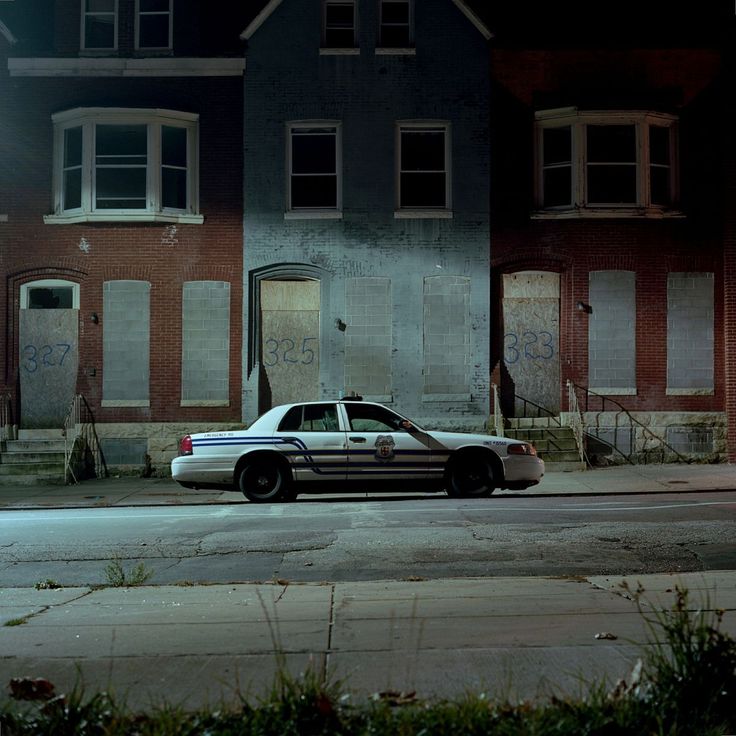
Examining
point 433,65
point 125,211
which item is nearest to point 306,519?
point 125,211

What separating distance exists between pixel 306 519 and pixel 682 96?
1429cm

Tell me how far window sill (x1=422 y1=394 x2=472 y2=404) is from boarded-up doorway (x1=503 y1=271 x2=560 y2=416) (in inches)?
45.5

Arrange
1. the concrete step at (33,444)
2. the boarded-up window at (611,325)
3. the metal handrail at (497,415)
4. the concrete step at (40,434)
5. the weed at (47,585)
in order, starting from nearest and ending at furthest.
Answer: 1. the weed at (47,585)
2. the metal handrail at (497,415)
3. the concrete step at (33,444)
4. the boarded-up window at (611,325)
5. the concrete step at (40,434)

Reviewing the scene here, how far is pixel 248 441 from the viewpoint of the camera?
582 inches

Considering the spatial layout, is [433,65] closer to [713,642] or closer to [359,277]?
[359,277]

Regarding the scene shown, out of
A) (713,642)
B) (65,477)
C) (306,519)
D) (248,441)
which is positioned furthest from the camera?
(65,477)

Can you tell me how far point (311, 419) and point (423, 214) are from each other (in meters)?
8.13

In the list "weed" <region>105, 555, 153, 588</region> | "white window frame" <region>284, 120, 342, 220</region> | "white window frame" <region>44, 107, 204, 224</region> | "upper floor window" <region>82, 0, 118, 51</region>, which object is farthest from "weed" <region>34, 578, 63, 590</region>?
"upper floor window" <region>82, 0, 118, 51</region>

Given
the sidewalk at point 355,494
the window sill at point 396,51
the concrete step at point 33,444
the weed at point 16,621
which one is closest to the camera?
the weed at point 16,621

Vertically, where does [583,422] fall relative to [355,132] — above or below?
below

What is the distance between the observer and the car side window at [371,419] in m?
15.0

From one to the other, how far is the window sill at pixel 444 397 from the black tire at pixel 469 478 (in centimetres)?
675

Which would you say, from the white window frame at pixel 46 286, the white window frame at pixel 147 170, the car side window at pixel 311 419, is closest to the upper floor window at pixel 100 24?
the white window frame at pixel 147 170

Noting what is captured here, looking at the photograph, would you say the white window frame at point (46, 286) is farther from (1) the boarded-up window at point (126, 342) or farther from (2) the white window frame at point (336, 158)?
(2) the white window frame at point (336, 158)
